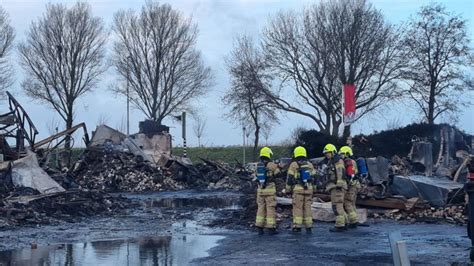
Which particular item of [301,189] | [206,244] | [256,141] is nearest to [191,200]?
[301,189]

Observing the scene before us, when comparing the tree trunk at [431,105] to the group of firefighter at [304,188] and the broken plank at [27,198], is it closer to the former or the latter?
the broken plank at [27,198]

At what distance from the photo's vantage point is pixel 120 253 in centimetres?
1251

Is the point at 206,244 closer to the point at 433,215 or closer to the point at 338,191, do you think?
the point at 338,191

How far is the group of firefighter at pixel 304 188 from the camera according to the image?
1483cm

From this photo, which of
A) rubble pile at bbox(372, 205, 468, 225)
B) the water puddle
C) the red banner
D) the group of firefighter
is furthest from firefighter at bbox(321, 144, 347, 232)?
the water puddle

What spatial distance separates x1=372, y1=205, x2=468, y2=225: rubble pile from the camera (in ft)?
55.3

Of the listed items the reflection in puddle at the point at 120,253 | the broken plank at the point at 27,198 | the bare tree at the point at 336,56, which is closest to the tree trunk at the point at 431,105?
the bare tree at the point at 336,56

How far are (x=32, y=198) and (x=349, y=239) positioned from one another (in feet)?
32.5

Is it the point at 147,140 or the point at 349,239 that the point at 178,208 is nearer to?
the point at 349,239

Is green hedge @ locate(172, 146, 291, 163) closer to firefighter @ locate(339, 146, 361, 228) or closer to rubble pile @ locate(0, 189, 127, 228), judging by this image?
rubble pile @ locate(0, 189, 127, 228)

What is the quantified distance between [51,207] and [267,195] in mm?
7438

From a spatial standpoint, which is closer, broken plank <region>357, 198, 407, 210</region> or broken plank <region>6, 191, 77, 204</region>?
broken plank <region>357, 198, 407, 210</region>

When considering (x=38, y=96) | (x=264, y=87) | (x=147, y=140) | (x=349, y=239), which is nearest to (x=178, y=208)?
(x=349, y=239)

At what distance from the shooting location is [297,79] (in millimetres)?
46812
